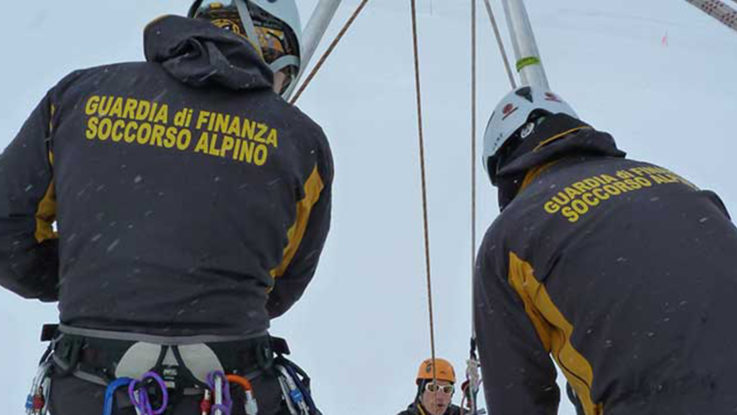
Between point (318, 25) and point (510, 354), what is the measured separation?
268 centimetres

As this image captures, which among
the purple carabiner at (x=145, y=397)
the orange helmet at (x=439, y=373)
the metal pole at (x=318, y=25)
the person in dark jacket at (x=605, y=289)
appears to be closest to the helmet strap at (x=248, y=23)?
the person in dark jacket at (x=605, y=289)

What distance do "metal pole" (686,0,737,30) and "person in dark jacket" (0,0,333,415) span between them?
2170mm

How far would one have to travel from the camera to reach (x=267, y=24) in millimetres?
2732

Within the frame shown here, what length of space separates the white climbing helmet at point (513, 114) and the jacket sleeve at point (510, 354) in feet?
2.22

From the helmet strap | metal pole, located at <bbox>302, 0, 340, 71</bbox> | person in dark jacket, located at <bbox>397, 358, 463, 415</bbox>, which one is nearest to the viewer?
the helmet strap

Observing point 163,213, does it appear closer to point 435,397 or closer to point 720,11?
point 720,11

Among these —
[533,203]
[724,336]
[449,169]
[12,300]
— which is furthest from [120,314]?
[449,169]

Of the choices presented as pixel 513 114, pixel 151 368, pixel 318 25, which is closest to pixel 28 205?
pixel 151 368

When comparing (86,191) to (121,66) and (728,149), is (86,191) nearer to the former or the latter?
(121,66)

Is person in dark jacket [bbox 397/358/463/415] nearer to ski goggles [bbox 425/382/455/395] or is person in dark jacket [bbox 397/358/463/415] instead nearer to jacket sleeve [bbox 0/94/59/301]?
ski goggles [bbox 425/382/455/395]

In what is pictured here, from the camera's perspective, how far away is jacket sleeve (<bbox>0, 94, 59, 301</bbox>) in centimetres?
214

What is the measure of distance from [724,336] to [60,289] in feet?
4.69

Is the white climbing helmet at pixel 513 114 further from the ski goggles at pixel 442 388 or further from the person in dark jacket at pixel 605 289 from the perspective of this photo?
the ski goggles at pixel 442 388

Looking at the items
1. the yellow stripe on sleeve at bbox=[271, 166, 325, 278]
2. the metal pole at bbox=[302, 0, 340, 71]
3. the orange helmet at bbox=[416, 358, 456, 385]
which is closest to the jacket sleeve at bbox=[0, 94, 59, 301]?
the yellow stripe on sleeve at bbox=[271, 166, 325, 278]
